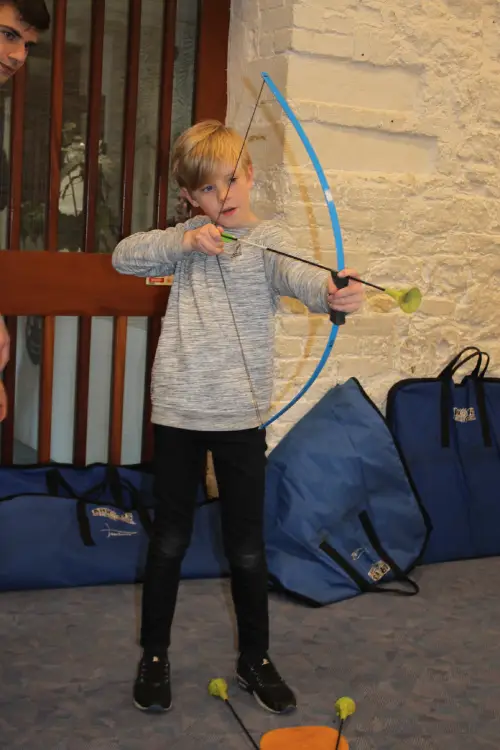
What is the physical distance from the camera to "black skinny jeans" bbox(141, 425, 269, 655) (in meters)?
1.79

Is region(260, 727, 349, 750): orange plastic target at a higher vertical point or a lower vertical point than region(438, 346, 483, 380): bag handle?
lower

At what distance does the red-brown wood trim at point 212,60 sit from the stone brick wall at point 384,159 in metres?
0.03

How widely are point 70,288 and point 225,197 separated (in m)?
1.05

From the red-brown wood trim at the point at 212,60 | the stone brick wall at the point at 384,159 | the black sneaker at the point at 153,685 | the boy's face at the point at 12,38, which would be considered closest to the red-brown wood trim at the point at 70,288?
the stone brick wall at the point at 384,159

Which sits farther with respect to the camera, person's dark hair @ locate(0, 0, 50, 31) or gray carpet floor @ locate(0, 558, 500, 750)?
gray carpet floor @ locate(0, 558, 500, 750)

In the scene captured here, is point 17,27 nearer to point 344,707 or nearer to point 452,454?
point 344,707

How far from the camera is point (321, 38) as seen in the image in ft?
8.42

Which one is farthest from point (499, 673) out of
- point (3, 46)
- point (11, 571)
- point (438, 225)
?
point (3, 46)

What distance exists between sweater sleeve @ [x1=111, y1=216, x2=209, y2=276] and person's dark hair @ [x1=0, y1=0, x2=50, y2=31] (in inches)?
16.2

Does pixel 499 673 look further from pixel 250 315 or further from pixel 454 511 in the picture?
pixel 250 315

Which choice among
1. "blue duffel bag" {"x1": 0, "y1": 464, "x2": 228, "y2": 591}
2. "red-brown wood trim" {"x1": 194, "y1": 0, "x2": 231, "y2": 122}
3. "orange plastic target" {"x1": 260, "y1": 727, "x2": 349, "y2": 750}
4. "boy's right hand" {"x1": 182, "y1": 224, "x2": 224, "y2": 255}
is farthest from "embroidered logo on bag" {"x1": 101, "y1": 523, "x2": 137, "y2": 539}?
"red-brown wood trim" {"x1": 194, "y1": 0, "x2": 231, "y2": 122}

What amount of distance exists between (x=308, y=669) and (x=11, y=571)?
78 cm

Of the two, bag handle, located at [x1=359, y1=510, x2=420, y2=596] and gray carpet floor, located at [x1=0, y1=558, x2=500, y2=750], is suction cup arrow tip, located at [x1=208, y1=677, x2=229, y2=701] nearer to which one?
gray carpet floor, located at [x1=0, y1=558, x2=500, y2=750]

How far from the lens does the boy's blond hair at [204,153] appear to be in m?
1.71
